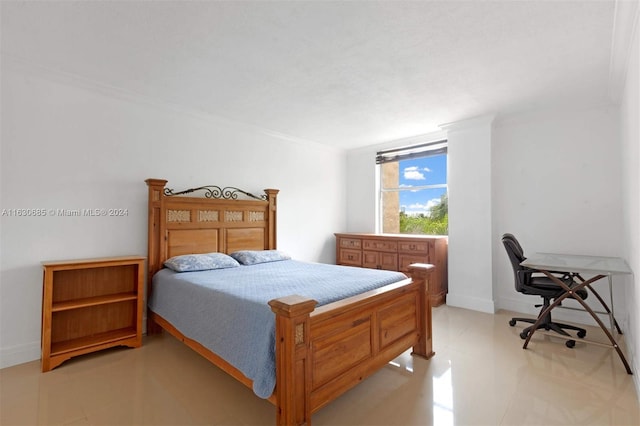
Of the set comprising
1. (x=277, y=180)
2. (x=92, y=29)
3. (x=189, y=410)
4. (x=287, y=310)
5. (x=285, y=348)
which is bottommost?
(x=189, y=410)

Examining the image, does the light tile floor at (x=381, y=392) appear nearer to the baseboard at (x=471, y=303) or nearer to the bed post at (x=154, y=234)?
the bed post at (x=154, y=234)

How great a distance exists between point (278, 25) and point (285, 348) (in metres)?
2.02

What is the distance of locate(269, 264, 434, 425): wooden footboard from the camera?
1.64 m

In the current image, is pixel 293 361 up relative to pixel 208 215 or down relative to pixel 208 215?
down

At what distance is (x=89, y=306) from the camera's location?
9.48ft

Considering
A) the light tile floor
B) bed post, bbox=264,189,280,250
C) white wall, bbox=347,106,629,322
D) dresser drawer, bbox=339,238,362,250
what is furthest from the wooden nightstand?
white wall, bbox=347,106,629,322

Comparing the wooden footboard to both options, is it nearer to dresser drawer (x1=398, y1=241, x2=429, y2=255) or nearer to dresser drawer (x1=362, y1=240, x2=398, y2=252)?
dresser drawer (x1=398, y1=241, x2=429, y2=255)

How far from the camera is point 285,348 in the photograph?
64.2 inches

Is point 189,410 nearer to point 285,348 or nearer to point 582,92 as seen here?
point 285,348

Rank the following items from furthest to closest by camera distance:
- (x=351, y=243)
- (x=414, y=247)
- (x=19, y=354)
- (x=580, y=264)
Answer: (x=351, y=243)
(x=414, y=247)
(x=580, y=264)
(x=19, y=354)

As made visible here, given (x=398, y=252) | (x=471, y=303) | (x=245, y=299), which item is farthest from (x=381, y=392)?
(x=398, y=252)

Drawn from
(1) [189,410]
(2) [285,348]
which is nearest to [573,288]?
(2) [285,348]

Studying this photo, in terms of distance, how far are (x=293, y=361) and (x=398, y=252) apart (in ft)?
10.5

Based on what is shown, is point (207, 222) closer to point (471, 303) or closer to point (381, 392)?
point (381, 392)
